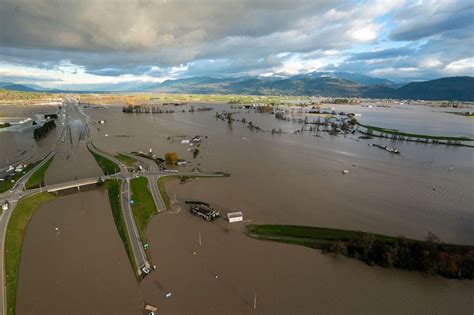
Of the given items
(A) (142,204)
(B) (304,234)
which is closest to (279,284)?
(B) (304,234)

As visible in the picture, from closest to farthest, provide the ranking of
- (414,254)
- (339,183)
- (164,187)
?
(414,254), (164,187), (339,183)

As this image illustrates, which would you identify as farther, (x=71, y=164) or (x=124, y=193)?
(x=71, y=164)

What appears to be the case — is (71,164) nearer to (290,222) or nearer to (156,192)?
(156,192)

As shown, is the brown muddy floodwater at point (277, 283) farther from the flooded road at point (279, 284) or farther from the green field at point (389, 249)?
Answer: the green field at point (389, 249)

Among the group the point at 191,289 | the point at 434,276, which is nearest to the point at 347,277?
the point at 434,276

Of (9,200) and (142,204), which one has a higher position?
(9,200)

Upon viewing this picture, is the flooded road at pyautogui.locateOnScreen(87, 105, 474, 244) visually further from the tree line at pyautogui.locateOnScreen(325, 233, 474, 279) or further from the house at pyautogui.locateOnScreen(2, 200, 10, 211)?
the house at pyautogui.locateOnScreen(2, 200, 10, 211)
